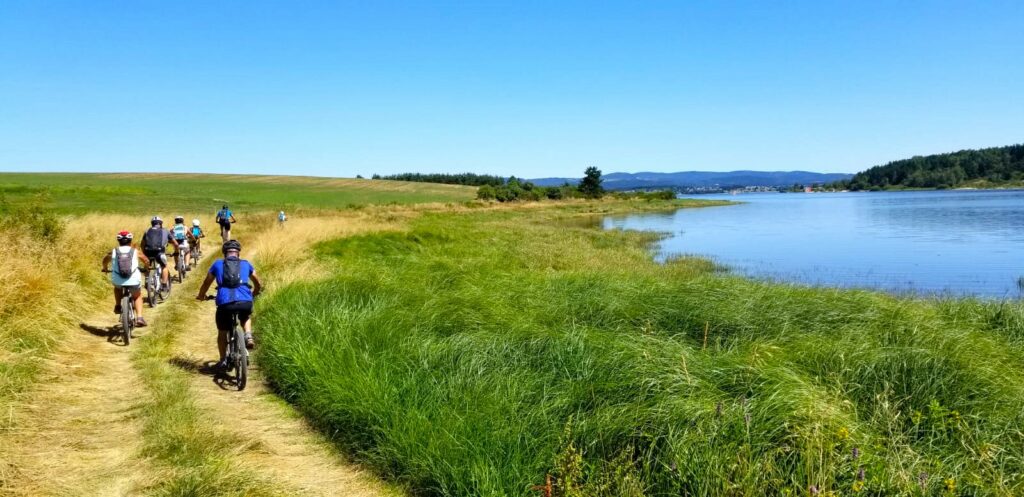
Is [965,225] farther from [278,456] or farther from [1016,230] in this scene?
[278,456]

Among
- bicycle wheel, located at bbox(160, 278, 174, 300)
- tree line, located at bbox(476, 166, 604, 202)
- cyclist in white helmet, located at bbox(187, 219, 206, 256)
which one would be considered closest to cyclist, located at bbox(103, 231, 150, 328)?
bicycle wheel, located at bbox(160, 278, 174, 300)

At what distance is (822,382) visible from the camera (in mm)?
6082

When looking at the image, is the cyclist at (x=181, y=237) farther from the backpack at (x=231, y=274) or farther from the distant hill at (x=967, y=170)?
the distant hill at (x=967, y=170)

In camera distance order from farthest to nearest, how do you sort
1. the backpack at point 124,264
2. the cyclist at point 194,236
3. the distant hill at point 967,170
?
the distant hill at point 967,170
the cyclist at point 194,236
the backpack at point 124,264

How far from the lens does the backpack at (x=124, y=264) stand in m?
9.25

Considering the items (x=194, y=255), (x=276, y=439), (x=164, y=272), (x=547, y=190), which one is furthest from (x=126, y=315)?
(x=547, y=190)

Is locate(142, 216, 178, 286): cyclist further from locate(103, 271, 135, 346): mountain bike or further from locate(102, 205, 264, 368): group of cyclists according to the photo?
locate(103, 271, 135, 346): mountain bike

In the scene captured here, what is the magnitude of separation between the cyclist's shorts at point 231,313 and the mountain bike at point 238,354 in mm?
50

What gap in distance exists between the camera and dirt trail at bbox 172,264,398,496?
4793 mm

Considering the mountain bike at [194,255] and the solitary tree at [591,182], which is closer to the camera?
the mountain bike at [194,255]

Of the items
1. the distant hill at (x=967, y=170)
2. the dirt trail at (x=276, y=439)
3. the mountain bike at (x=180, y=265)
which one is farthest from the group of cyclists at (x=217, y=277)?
the distant hill at (x=967, y=170)

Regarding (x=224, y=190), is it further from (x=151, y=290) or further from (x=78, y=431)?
(x=78, y=431)

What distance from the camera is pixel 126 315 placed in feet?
29.7

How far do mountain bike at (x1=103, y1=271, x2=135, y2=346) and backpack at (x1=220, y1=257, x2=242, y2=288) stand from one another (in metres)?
2.92
